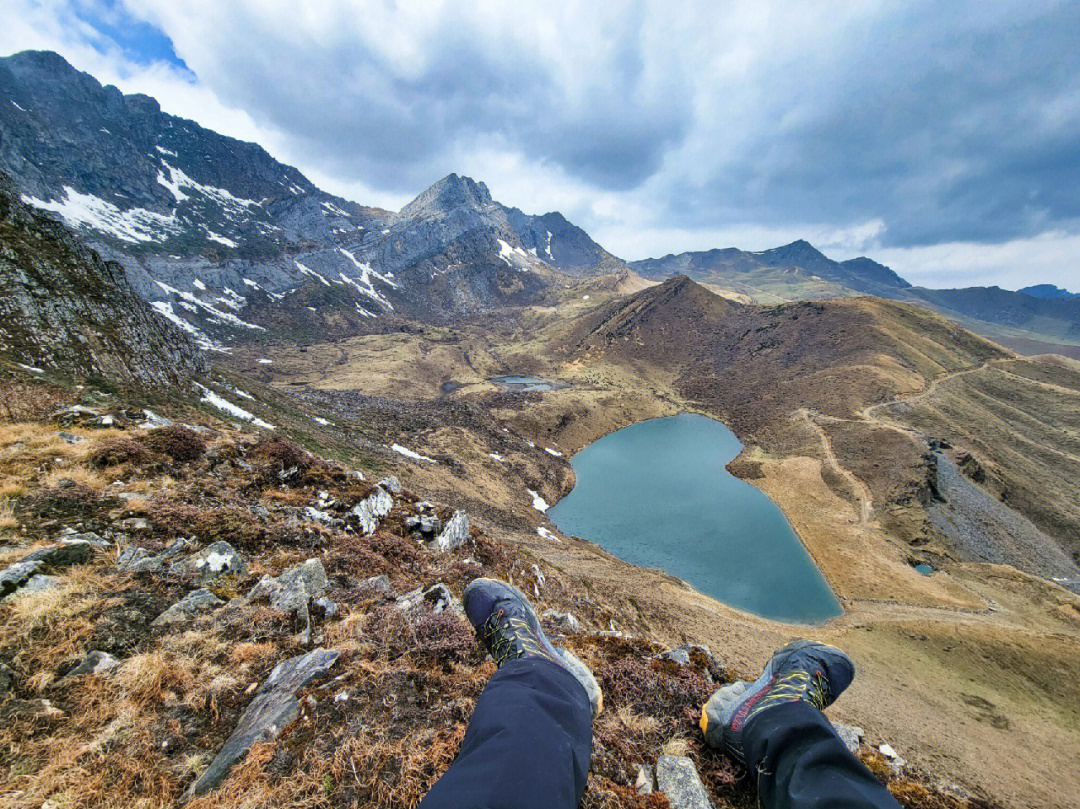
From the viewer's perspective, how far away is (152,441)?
9594 mm

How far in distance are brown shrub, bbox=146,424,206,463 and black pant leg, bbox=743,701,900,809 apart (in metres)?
12.6

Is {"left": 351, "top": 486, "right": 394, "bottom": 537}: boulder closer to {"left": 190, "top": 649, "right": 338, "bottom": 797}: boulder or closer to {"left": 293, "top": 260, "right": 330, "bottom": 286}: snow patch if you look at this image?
{"left": 190, "top": 649, "right": 338, "bottom": 797}: boulder

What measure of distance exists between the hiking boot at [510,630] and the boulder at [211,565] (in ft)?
12.9

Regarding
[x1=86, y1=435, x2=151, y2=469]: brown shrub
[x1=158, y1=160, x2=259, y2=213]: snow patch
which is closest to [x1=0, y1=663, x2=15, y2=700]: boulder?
[x1=86, y1=435, x2=151, y2=469]: brown shrub

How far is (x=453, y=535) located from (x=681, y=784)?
975 cm

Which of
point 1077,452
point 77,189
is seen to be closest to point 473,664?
point 1077,452

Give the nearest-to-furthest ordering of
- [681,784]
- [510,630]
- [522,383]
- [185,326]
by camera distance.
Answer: [681,784] → [510,630] → [522,383] → [185,326]

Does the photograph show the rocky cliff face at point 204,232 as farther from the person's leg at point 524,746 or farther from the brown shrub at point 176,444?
the person's leg at point 524,746

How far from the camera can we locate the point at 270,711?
4.00 m

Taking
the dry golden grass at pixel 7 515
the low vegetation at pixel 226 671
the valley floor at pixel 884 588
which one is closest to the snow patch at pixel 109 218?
the valley floor at pixel 884 588

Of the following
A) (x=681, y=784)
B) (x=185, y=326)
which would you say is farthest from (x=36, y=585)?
(x=185, y=326)

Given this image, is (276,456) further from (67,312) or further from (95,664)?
(67,312)

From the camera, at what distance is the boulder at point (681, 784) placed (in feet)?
13.1

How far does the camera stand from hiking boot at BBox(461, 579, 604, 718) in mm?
4789
